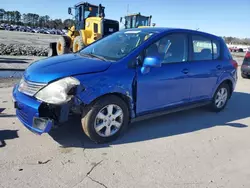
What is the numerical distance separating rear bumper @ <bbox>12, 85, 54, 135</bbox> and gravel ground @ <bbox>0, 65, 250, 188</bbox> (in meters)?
0.35

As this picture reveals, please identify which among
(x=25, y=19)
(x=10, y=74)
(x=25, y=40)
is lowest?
(x=10, y=74)

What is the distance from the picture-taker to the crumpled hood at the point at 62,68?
3.46 m

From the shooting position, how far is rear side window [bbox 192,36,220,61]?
501 centimetres

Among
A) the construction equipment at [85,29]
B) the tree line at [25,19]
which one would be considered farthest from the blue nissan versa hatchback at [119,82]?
the tree line at [25,19]

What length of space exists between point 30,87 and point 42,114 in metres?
0.46

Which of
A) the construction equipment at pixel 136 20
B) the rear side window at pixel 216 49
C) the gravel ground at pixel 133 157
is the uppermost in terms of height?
the construction equipment at pixel 136 20

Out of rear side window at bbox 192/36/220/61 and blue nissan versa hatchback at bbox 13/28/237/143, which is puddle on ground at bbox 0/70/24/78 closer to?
blue nissan versa hatchback at bbox 13/28/237/143

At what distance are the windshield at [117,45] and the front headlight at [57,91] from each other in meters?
0.92

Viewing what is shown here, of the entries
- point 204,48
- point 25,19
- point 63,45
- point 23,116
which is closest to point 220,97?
point 204,48

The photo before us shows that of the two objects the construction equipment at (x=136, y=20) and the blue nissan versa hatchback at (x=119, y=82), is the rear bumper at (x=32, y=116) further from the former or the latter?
the construction equipment at (x=136, y=20)

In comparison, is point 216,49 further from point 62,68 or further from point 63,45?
point 63,45

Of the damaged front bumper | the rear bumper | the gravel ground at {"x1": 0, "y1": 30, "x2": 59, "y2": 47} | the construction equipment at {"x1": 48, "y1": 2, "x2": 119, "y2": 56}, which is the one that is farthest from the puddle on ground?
the gravel ground at {"x1": 0, "y1": 30, "x2": 59, "y2": 47}

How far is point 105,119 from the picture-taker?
3773 millimetres

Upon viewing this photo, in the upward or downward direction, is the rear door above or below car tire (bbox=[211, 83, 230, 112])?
above
